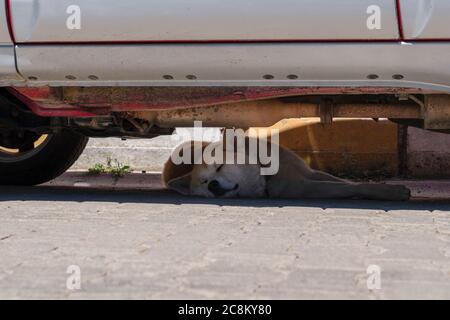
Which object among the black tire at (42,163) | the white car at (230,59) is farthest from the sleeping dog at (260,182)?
the black tire at (42,163)

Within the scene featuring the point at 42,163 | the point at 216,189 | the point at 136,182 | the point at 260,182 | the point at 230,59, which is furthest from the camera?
the point at 136,182

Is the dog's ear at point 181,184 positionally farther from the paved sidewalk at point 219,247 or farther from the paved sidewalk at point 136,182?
the paved sidewalk at point 136,182

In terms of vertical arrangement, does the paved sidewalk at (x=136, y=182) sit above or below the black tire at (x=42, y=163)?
below

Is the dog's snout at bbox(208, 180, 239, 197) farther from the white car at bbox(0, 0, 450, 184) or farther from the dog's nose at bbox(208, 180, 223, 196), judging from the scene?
the white car at bbox(0, 0, 450, 184)

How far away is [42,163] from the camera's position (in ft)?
19.3

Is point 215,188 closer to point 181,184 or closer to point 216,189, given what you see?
point 216,189

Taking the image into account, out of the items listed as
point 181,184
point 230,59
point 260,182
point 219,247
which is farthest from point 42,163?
point 219,247

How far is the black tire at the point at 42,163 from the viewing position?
5875 mm

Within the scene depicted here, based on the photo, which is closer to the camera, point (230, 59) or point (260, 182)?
point (230, 59)

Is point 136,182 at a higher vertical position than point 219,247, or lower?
lower

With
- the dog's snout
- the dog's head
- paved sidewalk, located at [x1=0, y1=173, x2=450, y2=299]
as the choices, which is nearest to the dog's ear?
the dog's head

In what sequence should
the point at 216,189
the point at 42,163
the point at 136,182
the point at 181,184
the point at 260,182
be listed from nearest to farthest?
the point at 216,189 → the point at 260,182 → the point at 181,184 → the point at 42,163 → the point at 136,182

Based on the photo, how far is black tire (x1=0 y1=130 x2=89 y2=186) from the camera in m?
5.88

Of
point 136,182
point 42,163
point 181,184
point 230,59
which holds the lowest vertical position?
point 136,182
